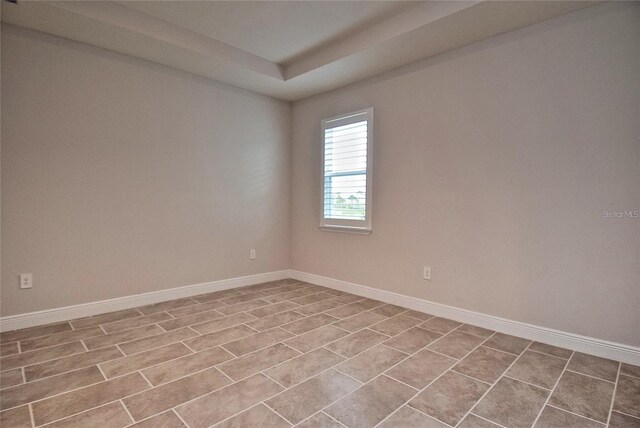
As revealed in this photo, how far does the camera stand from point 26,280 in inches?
109

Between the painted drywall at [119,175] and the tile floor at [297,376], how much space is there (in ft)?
1.86

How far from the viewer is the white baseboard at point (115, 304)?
9.03ft

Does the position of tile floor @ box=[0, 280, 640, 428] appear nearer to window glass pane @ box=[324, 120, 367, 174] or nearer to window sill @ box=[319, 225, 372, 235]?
window sill @ box=[319, 225, 372, 235]

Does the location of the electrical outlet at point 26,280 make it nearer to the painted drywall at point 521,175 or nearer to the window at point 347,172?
the window at point 347,172

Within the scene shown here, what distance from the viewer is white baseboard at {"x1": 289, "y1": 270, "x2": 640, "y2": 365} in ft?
7.50

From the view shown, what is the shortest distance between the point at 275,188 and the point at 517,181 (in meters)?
2.87

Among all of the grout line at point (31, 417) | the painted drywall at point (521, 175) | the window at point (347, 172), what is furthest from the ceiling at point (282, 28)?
the grout line at point (31, 417)

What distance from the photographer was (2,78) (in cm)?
264

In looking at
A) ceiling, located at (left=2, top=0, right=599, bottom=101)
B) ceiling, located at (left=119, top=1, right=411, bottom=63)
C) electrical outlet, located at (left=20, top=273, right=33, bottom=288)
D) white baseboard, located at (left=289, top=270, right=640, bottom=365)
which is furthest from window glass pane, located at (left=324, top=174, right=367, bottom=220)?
electrical outlet, located at (left=20, top=273, right=33, bottom=288)

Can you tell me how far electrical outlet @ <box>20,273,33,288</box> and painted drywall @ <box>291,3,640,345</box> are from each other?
3104 millimetres

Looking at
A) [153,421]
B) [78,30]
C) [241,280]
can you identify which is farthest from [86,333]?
[78,30]

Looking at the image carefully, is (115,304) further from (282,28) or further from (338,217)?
(282,28)

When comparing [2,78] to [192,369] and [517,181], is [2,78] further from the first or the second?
[517,181]

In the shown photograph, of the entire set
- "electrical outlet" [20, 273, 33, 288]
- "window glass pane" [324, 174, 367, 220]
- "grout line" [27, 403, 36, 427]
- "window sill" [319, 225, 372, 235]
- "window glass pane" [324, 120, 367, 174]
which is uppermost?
"window glass pane" [324, 120, 367, 174]
